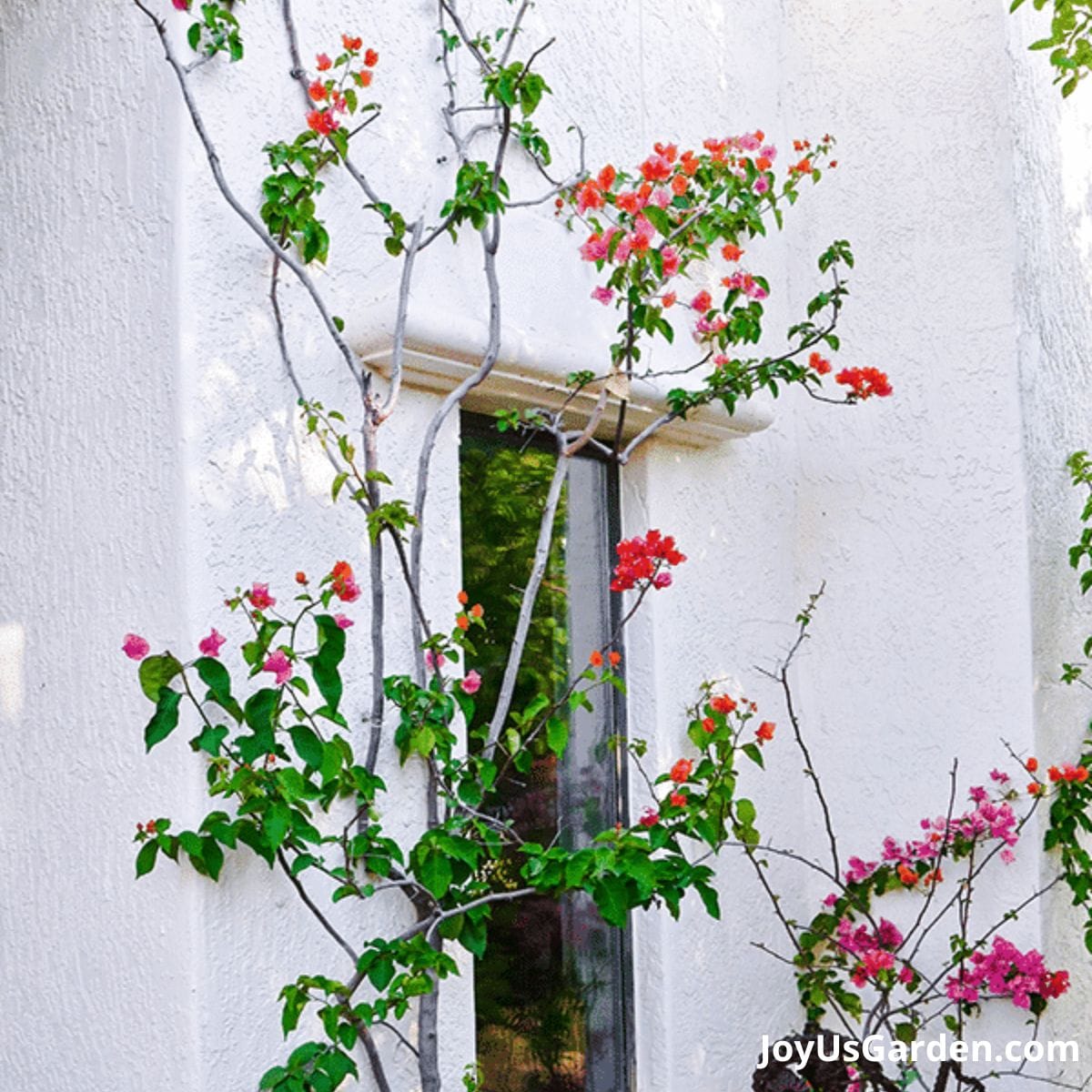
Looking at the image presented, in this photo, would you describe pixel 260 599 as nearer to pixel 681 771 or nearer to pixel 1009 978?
pixel 681 771

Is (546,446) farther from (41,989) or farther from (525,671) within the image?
(41,989)

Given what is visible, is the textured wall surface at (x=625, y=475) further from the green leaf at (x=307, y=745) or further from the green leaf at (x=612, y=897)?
the green leaf at (x=612, y=897)

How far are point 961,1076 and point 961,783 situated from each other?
0.87 metres

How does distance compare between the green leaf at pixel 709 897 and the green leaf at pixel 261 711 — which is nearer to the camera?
the green leaf at pixel 261 711

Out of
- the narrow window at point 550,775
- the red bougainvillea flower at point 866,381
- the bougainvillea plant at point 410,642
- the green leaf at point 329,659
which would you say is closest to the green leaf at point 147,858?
the bougainvillea plant at point 410,642

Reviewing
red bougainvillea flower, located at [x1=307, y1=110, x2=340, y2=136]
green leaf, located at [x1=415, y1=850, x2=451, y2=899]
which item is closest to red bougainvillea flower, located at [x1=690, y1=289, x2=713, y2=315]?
red bougainvillea flower, located at [x1=307, y1=110, x2=340, y2=136]

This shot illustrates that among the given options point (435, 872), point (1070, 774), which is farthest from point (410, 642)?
point (1070, 774)

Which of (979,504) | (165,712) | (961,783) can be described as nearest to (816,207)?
(979,504)

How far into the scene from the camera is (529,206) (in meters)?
3.71

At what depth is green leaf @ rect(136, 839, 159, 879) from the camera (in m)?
2.62

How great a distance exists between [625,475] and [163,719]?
1.96 metres

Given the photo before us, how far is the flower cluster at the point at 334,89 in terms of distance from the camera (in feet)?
9.65

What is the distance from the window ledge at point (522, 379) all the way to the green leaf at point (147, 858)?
1128 mm

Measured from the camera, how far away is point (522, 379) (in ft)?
11.6
